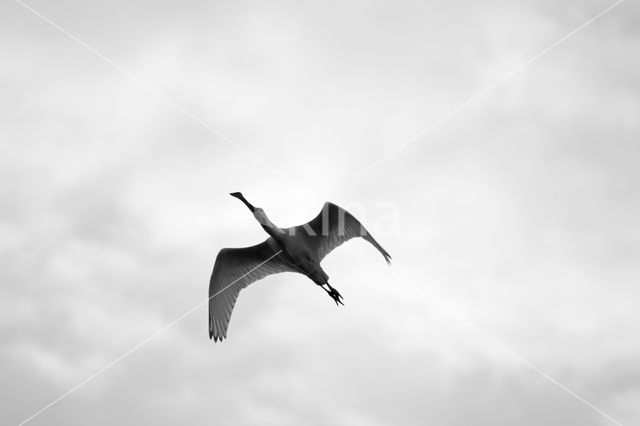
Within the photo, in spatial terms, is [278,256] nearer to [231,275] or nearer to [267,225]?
[267,225]

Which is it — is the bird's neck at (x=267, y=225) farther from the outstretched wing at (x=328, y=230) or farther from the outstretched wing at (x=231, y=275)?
the outstretched wing at (x=231, y=275)

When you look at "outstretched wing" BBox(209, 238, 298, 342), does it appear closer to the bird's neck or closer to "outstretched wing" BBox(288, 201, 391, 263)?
"outstretched wing" BBox(288, 201, 391, 263)

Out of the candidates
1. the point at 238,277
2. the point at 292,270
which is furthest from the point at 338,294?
the point at 238,277

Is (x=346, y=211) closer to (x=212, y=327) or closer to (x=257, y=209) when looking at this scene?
(x=257, y=209)

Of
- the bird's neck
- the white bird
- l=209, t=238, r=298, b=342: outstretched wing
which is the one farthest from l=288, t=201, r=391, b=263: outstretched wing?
l=209, t=238, r=298, b=342: outstretched wing

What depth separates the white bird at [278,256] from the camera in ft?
56.3

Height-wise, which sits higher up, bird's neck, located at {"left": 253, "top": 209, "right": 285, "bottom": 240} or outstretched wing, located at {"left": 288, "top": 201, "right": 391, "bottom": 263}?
outstretched wing, located at {"left": 288, "top": 201, "right": 391, "bottom": 263}

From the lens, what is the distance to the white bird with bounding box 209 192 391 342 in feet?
56.3

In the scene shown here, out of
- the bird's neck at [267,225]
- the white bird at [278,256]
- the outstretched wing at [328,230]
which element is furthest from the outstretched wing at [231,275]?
the bird's neck at [267,225]

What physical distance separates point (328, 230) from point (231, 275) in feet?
11.0

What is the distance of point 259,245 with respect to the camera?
733 inches

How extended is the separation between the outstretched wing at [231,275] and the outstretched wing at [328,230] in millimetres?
1380

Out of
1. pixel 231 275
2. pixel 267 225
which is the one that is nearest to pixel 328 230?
pixel 267 225

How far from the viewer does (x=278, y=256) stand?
1830 centimetres
